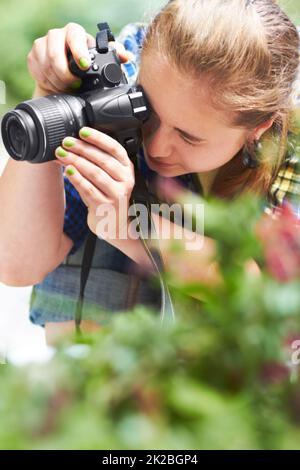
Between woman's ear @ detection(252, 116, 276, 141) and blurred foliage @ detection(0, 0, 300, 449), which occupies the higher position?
blurred foliage @ detection(0, 0, 300, 449)

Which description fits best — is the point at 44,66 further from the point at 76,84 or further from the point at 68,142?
the point at 68,142

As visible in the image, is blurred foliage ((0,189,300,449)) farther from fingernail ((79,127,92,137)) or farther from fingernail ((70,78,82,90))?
fingernail ((70,78,82,90))

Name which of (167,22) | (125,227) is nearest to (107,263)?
(125,227)

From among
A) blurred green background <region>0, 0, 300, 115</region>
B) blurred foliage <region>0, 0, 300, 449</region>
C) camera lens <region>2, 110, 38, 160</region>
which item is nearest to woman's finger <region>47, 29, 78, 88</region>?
camera lens <region>2, 110, 38, 160</region>

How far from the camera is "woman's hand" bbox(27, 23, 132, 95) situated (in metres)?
1.36

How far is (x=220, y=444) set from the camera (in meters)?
0.50

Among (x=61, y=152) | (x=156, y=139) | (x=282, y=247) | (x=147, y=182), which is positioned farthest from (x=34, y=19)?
(x=282, y=247)

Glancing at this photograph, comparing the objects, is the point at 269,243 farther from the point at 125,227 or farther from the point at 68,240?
the point at 68,240

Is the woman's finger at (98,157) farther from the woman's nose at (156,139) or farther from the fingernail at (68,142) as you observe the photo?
the woman's nose at (156,139)

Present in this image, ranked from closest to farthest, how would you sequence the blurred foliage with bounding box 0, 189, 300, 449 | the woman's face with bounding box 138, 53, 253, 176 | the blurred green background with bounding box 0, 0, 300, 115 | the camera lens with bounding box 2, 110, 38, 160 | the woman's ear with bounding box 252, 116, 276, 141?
the blurred foliage with bounding box 0, 189, 300, 449 → the camera lens with bounding box 2, 110, 38, 160 → the woman's face with bounding box 138, 53, 253, 176 → the woman's ear with bounding box 252, 116, 276, 141 → the blurred green background with bounding box 0, 0, 300, 115

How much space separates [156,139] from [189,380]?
36.0 inches

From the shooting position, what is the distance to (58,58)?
1.36 meters

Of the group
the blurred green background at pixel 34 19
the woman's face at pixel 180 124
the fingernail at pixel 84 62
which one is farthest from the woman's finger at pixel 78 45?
the blurred green background at pixel 34 19

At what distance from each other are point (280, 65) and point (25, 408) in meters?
1.12
